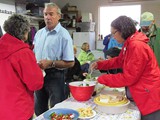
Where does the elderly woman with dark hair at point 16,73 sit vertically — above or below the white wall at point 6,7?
below

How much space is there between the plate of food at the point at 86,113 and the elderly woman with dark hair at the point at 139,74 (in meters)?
0.24

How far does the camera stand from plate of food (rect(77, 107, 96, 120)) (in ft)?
4.33

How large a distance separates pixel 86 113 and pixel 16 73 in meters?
0.58

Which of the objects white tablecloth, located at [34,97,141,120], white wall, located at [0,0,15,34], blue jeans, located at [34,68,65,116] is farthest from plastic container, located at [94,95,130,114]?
white wall, located at [0,0,15,34]

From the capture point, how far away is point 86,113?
4.45 ft

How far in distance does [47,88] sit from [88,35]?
3.92 meters

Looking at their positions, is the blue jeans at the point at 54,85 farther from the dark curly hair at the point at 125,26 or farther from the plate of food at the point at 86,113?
the dark curly hair at the point at 125,26

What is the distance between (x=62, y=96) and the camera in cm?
210

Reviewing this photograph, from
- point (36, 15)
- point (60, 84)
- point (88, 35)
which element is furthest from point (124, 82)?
point (88, 35)

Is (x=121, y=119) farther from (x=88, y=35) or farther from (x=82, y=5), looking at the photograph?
(x=82, y=5)

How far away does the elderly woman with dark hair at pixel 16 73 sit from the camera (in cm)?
142

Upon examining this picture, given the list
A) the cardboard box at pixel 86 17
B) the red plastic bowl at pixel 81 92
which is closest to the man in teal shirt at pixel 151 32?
the red plastic bowl at pixel 81 92

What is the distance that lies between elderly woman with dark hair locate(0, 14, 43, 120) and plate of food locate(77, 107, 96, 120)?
0.40 m

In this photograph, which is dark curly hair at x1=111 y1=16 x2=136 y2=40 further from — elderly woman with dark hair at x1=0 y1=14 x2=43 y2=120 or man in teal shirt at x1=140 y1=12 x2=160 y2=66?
man in teal shirt at x1=140 y1=12 x2=160 y2=66
